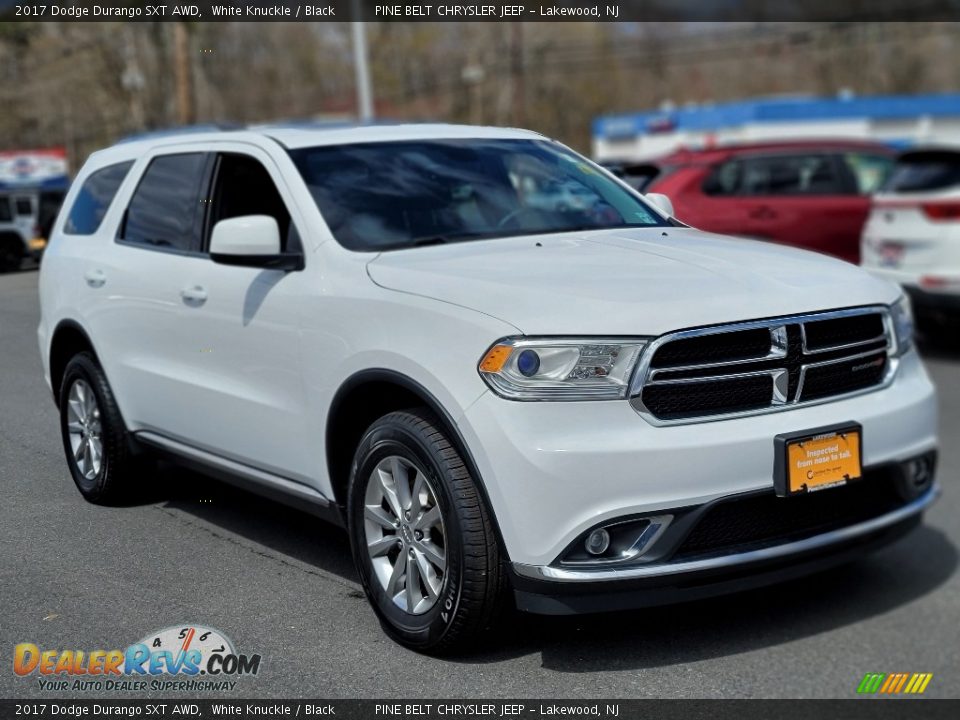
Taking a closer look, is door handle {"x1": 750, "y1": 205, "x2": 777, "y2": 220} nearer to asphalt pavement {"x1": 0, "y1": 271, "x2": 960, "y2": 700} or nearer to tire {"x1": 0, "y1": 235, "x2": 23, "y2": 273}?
asphalt pavement {"x1": 0, "y1": 271, "x2": 960, "y2": 700}

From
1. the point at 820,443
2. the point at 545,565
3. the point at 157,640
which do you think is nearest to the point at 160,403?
the point at 157,640

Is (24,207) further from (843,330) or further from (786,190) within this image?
(786,190)

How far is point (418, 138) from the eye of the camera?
5133 mm

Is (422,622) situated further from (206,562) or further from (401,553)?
(206,562)

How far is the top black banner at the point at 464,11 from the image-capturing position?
11578 millimetres

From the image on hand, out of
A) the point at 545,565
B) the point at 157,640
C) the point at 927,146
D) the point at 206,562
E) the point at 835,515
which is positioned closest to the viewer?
the point at 545,565

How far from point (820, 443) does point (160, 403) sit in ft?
8.65

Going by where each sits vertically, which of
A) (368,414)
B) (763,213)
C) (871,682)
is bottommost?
(763,213)

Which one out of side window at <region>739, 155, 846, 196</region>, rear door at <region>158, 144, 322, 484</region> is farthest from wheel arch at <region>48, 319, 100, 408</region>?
side window at <region>739, 155, 846, 196</region>

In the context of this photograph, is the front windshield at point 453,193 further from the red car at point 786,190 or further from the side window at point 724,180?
the side window at point 724,180

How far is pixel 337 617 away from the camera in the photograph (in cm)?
414

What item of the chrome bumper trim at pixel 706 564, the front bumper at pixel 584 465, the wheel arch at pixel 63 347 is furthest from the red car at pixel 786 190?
the front bumper at pixel 584 465

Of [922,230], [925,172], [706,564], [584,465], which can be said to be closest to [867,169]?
[925,172]

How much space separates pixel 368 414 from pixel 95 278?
1.85 meters
